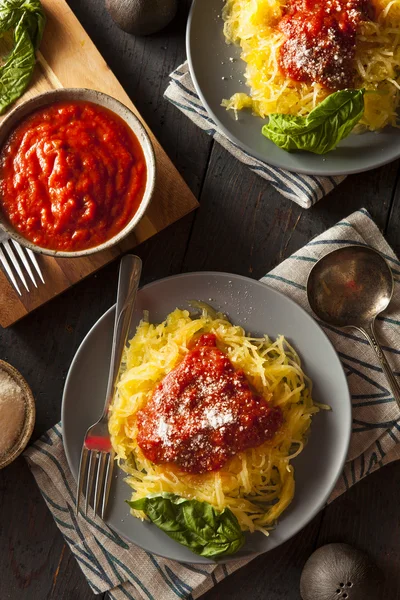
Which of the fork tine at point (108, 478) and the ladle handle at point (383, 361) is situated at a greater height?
the fork tine at point (108, 478)

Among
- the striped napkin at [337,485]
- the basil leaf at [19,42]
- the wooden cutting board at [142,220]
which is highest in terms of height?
the basil leaf at [19,42]

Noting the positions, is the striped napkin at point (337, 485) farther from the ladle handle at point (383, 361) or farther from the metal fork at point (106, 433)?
the metal fork at point (106, 433)

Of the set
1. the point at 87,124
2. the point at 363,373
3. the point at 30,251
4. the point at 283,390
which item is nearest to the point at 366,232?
the point at 363,373

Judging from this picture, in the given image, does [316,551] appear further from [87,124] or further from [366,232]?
[87,124]

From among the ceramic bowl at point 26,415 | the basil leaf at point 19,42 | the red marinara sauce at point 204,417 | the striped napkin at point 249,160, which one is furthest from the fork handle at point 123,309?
the basil leaf at point 19,42

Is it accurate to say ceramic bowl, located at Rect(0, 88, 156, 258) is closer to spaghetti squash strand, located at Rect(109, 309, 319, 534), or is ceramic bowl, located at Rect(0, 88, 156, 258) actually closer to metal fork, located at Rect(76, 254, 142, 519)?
metal fork, located at Rect(76, 254, 142, 519)

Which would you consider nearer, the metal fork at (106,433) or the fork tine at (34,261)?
the metal fork at (106,433)

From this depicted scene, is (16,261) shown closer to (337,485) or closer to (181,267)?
(181,267)

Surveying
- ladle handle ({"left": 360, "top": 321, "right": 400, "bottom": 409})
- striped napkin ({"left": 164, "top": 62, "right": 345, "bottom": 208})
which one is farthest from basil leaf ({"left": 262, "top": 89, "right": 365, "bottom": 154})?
ladle handle ({"left": 360, "top": 321, "right": 400, "bottom": 409})
